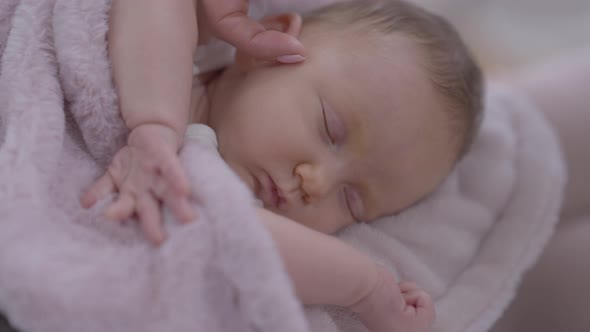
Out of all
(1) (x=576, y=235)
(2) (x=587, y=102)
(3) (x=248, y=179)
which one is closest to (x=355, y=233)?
(3) (x=248, y=179)

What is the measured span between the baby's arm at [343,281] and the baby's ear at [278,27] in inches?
14.5

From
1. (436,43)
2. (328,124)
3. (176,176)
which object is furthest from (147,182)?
(436,43)

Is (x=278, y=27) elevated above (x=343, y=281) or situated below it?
above

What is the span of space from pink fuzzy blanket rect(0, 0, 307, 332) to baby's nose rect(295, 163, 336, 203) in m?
0.18

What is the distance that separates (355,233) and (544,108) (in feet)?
2.08

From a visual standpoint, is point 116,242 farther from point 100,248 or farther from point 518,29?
point 518,29

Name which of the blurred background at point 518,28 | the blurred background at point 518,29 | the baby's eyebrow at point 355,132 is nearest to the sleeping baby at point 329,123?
the baby's eyebrow at point 355,132

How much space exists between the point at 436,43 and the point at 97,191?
61 centimetres

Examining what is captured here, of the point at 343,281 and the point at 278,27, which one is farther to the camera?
the point at 278,27

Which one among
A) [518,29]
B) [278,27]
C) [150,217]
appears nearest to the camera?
[150,217]

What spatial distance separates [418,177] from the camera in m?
1.19

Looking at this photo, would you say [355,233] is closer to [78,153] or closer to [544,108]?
[78,153]

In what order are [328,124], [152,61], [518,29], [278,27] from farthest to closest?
1. [518,29]
2. [278,27]
3. [328,124]
4. [152,61]

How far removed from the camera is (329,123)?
108 centimetres
